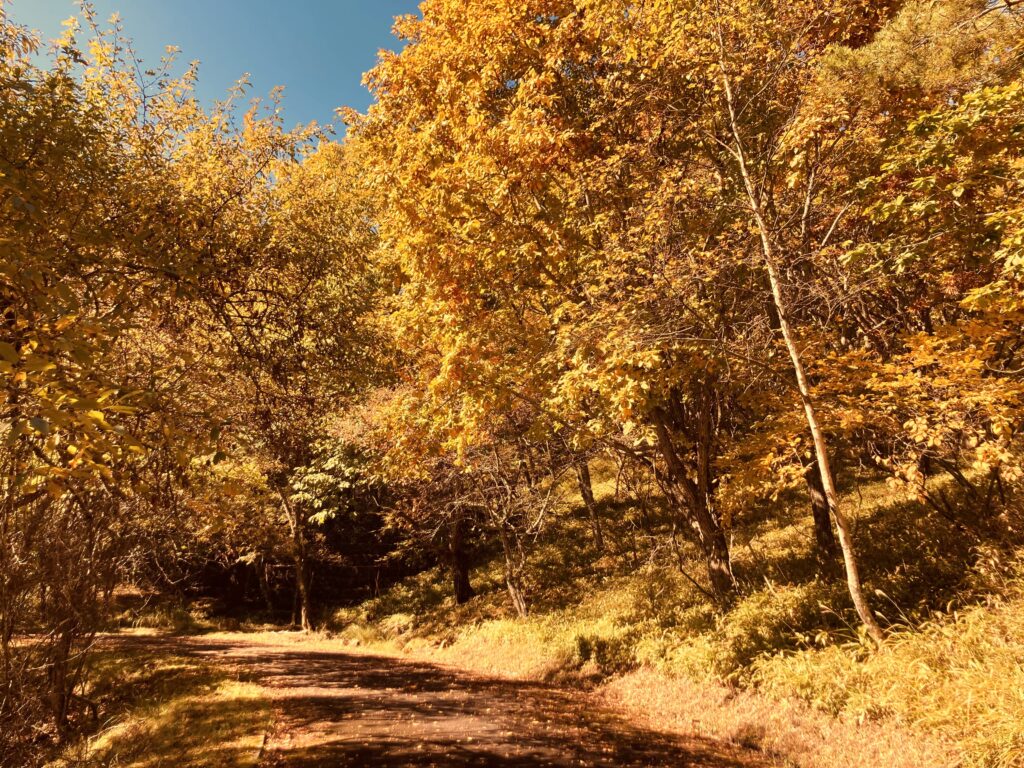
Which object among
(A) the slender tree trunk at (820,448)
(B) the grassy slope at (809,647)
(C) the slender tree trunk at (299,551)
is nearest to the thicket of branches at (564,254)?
(A) the slender tree trunk at (820,448)

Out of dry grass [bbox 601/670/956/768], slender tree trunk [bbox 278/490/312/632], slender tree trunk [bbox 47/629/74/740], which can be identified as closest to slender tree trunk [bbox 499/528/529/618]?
dry grass [bbox 601/670/956/768]

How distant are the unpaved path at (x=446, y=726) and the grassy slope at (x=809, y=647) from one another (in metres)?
0.88

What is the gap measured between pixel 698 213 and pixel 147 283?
8.67 m

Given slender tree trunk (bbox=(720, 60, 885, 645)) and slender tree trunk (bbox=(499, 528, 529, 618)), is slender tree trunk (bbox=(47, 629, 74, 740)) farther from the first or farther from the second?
slender tree trunk (bbox=(720, 60, 885, 645))

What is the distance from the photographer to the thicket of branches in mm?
6031

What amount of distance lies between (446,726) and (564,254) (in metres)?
8.51

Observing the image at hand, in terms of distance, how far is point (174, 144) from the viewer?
25.1ft

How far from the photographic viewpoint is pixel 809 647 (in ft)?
27.9

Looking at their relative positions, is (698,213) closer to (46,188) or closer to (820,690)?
(820,690)

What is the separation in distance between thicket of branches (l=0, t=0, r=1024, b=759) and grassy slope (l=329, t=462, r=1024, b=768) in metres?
0.79

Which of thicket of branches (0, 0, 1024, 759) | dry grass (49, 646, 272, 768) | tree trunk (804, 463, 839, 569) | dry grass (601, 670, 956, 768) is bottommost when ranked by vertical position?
dry grass (601, 670, 956, 768)

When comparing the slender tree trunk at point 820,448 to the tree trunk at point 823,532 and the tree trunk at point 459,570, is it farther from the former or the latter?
the tree trunk at point 459,570

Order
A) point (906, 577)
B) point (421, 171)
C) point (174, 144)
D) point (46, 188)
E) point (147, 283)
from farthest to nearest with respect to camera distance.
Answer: point (421, 171)
point (906, 577)
point (174, 144)
point (147, 283)
point (46, 188)

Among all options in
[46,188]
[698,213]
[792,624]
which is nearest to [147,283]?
[46,188]
